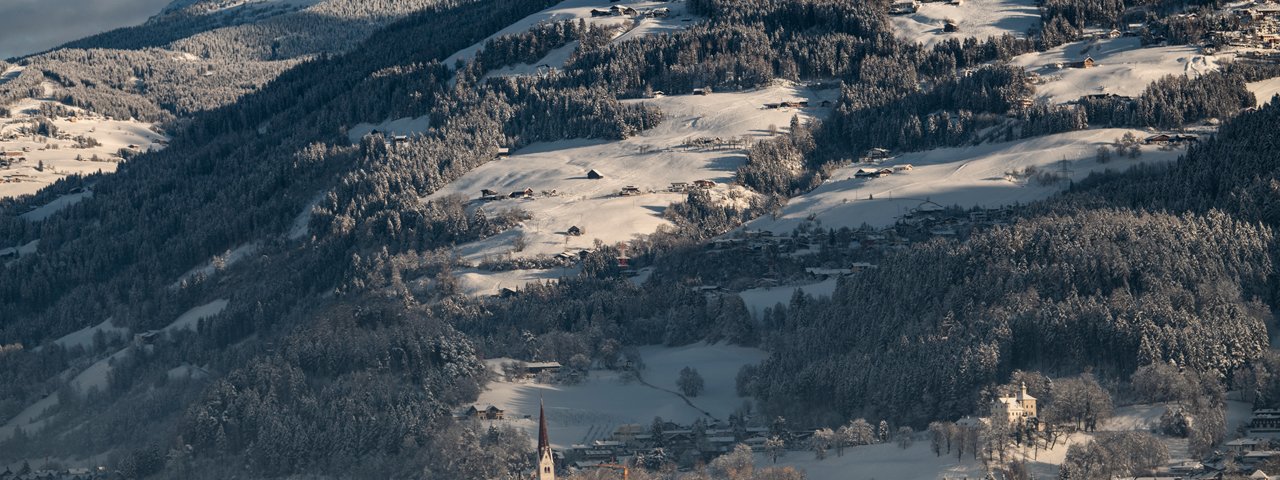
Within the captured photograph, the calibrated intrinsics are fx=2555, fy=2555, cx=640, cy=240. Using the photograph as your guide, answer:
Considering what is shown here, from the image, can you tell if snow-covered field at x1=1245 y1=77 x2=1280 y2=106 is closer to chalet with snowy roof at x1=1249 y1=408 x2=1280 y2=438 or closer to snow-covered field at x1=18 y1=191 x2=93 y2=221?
chalet with snowy roof at x1=1249 y1=408 x2=1280 y2=438

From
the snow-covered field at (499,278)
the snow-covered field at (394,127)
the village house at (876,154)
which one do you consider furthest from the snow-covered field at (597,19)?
the snow-covered field at (499,278)

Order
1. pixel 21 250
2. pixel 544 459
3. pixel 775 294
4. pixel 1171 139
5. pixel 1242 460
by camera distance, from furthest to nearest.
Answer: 1. pixel 21 250
2. pixel 1171 139
3. pixel 775 294
4. pixel 544 459
5. pixel 1242 460

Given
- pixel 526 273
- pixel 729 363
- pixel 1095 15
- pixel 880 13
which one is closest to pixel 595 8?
pixel 880 13

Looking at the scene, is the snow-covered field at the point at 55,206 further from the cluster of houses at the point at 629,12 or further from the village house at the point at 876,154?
the village house at the point at 876,154

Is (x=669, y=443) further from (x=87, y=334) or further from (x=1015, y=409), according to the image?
(x=87, y=334)

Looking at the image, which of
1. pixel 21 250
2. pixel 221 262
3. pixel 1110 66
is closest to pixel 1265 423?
pixel 1110 66

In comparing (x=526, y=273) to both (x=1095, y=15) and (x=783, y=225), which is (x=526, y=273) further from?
(x=1095, y=15)
